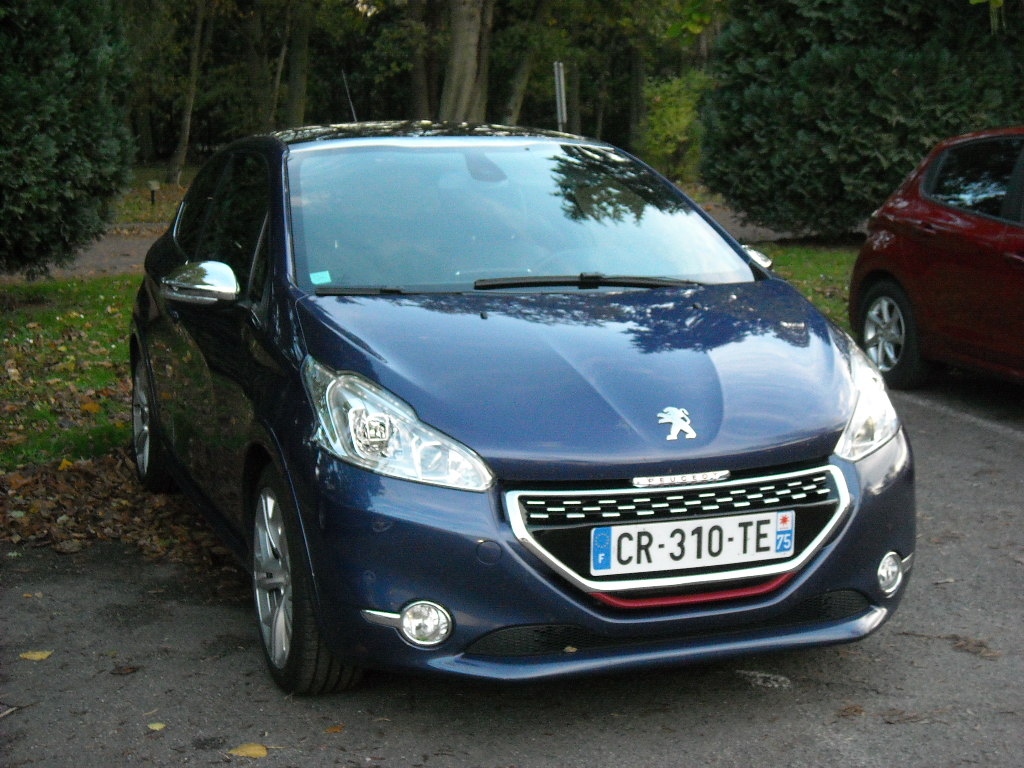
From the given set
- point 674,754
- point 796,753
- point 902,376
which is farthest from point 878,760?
point 902,376

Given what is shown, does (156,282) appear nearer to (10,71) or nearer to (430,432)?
(430,432)

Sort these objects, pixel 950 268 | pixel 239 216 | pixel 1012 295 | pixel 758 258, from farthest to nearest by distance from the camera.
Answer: pixel 950 268 < pixel 1012 295 < pixel 239 216 < pixel 758 258

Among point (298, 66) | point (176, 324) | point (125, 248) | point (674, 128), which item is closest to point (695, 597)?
point (176, 324)

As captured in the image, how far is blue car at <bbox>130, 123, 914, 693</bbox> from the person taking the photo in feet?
11.6

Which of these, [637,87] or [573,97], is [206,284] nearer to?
[573,97]

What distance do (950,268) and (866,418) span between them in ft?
13.7

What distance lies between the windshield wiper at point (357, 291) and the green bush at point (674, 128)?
102ft

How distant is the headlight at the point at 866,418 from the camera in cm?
386

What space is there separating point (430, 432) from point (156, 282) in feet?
9.20

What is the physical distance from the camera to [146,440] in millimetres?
6352

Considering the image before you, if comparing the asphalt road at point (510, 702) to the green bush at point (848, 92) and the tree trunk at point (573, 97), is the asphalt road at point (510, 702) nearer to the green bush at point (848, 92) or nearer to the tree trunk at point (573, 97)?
the green bush at point (848, 92)

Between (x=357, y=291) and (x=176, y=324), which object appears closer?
(x=357, y=291)

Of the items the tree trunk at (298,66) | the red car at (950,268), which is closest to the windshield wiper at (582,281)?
the red car at (950,268)

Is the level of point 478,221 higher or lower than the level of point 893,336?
higher
